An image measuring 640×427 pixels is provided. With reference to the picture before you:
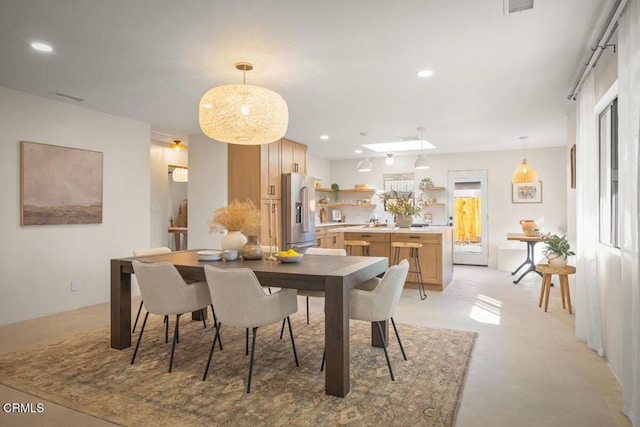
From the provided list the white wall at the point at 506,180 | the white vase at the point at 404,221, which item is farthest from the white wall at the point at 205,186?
the white wall at the point at 506,180

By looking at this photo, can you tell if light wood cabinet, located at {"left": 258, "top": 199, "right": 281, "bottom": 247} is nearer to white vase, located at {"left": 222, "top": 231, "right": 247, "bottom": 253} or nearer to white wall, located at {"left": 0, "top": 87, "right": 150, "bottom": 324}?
white wall, located at {"left": 0, "top": 87, "right": 150, "bottom": 324}

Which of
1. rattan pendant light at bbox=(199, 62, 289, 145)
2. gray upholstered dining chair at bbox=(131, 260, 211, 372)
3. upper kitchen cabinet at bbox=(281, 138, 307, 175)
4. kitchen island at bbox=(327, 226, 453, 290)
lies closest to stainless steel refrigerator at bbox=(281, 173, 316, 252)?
upper kitchen cabinet at bbox=(281, 138, 307, 175)

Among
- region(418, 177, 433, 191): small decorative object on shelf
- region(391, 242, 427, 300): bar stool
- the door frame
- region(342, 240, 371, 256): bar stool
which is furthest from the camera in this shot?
region(418, 177, 433, 191): small decorative object on shelf

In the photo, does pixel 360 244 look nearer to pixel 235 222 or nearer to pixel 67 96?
pixel 235 222

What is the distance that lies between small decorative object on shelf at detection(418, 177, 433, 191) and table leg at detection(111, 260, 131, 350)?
6.88 m

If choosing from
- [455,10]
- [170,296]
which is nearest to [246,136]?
[170,296]

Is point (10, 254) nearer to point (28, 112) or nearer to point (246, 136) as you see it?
point (28, 112)

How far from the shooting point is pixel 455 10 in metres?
2.56

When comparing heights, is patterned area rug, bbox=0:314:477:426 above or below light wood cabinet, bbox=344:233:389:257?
below

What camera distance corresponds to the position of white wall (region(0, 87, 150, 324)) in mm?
4177

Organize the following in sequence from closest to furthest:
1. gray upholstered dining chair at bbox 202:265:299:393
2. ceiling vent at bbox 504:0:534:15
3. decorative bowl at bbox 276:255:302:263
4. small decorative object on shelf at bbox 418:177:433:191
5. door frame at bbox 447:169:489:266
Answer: ceiling vent at bbox 504:0:534:15
gray upholstered dining chair at bbox 202:265:299:393
decorative bowl at bbox 276:255:302:263
door frame at bbox 447:169:489:266
small decorative object on shelf at bbox 418:177:433:191

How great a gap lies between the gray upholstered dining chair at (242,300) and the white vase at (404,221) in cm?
387

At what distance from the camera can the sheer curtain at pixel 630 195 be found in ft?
7.02

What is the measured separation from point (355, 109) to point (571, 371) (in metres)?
3.53
